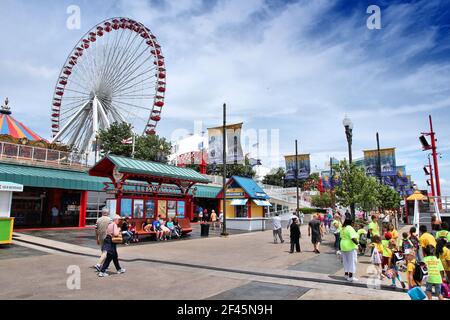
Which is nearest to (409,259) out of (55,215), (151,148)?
(55,215)

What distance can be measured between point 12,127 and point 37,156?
1159cm

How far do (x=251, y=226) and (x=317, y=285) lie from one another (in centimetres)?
1944

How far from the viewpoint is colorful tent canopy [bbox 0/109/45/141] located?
103 feet

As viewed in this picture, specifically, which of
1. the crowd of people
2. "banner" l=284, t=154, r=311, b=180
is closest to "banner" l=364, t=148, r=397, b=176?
"banner" l=284, t=154, r=311, b=180

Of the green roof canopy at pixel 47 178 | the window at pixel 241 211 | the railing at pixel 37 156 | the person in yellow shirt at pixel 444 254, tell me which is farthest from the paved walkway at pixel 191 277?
the window at pixel 241 211

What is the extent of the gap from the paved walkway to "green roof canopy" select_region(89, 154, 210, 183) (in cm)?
507

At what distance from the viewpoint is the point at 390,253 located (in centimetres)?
858

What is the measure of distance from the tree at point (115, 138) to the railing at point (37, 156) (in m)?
9.39

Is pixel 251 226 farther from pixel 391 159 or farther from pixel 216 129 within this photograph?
pixel 391 159

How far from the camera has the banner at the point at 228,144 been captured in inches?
1032

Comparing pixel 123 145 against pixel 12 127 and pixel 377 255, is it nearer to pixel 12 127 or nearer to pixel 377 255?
pixel 12 127

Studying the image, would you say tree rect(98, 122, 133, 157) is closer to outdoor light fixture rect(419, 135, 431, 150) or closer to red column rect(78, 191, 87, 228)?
red column rect(78, 191, 87, 228)
